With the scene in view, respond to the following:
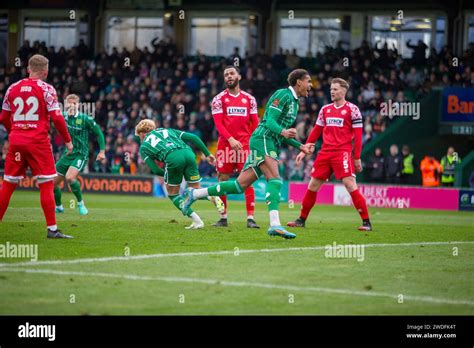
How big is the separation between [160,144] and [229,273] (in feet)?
16.7

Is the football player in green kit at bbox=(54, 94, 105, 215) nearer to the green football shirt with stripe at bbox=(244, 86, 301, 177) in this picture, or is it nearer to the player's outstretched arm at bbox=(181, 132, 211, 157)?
the player's outstretched arm at bbox=(181, 132, 211, 157)

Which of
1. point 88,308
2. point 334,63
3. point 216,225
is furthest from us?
point 334,63

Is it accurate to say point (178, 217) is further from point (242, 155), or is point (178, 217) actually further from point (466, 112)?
point (466, 112)

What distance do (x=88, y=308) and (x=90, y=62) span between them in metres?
34.4

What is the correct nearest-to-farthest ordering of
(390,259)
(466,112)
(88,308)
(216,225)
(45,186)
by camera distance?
1. (88,308)
2. (390,259)
3. (45,186)
4. (216,225)
5. (466,112)

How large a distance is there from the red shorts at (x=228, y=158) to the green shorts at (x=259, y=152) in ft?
7.94

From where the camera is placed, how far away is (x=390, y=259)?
11641mm

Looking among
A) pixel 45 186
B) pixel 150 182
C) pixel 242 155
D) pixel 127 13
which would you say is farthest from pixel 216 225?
pixel 127 13

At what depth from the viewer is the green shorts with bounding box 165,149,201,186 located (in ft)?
48.2

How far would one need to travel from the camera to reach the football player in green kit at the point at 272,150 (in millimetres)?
13359

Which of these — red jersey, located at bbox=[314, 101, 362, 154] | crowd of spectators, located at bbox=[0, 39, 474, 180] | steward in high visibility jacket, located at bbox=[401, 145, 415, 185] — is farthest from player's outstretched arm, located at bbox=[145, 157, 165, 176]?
crowd of spectators, located at bbox=[0, 39, 474, 180]

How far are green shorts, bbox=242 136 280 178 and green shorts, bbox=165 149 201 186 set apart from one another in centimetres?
158

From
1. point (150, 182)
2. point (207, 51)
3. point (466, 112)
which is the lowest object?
point (150, 182)
